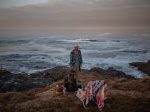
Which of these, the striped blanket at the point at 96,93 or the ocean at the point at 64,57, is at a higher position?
the striped blanket at the point at 96,93

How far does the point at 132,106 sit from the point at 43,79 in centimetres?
2295

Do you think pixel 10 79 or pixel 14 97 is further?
pixel 10 79

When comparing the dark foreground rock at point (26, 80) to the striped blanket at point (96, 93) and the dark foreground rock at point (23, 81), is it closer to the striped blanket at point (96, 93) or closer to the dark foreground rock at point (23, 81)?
the dark foreground rock at point (23, 81)

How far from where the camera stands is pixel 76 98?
565 inches

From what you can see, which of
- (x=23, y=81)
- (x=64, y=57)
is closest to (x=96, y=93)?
(x=23, y=81)

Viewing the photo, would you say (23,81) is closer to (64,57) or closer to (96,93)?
(96,93)

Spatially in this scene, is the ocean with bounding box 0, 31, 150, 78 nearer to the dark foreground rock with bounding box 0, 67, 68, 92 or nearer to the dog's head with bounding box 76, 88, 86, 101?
the dark foreground rock with bounding box 0, 67, 68, 92

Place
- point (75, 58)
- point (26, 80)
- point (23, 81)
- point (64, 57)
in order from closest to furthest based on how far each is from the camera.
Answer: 1. point (75, 58)
2. point (23, 81)
3. point (26, 80)
4. point (64, 57)

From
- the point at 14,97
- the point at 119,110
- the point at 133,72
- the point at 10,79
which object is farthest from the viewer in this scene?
the point at 133,72

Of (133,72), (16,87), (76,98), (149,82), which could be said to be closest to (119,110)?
(76,98)

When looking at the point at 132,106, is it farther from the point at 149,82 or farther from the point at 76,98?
the point at 149,82

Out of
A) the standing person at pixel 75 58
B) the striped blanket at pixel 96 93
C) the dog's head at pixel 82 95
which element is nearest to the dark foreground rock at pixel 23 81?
the standing person at pixel 75 58

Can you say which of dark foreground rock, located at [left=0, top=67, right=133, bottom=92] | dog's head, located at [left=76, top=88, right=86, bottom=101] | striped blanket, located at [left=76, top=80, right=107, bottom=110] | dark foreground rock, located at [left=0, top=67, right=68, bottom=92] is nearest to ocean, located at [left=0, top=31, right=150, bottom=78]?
dark foreground rock, located at [left=0, top=67, right=133, bottom=92]

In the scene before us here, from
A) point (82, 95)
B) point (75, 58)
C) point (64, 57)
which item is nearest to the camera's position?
point (82, 95)
